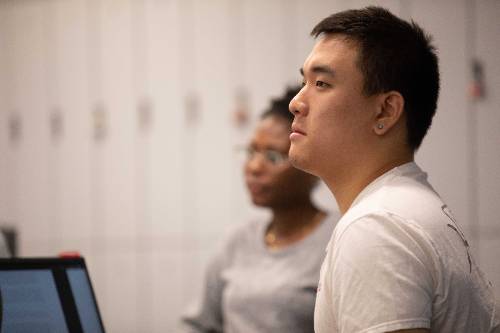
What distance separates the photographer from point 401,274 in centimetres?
88

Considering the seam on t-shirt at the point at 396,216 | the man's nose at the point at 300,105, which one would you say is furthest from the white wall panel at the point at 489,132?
the seam on t-shirt at the point at 396,216

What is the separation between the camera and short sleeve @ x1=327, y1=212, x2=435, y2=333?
2.85 ft

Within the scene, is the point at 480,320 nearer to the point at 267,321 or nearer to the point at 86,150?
the point at 267,321

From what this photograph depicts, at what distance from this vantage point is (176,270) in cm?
343

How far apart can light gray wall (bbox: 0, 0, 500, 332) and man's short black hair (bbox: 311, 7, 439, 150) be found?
2069mm

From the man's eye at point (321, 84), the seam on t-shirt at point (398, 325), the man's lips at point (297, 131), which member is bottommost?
the seam on t-shirt at point (398, 325)

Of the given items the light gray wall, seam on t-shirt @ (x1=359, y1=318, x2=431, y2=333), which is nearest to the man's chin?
seam on t-shirt @ (x1=359, y1=318, x2=431, y2=333)

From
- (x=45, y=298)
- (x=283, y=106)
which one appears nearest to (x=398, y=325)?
(x=45, y=298)

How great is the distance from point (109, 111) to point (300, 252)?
1988 mm

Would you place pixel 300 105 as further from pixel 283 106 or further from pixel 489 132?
pixel 489 132

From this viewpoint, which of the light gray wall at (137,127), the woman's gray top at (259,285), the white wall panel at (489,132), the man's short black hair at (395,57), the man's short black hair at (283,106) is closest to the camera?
the man's short black hair at (395,57)

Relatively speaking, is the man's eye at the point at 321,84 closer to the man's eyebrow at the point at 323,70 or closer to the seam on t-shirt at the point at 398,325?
the man's eyebrow at the point at 323,70

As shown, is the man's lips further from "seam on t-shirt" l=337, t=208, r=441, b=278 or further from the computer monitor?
the computer monitor

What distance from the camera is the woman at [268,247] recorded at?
68.7 inches
